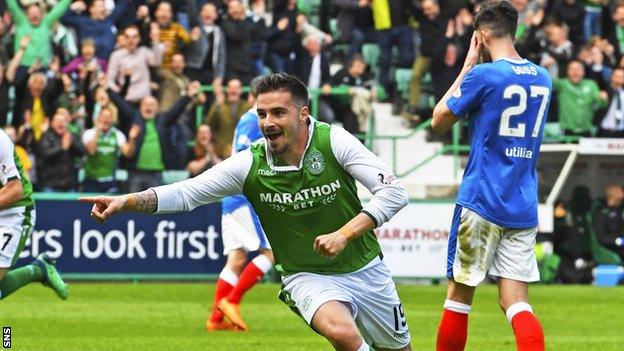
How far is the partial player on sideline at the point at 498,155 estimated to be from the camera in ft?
32.2

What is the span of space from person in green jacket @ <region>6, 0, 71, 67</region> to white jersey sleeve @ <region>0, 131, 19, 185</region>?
461 inches

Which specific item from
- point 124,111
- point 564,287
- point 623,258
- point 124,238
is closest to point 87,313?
point 124,238

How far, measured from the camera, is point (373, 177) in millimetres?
8758

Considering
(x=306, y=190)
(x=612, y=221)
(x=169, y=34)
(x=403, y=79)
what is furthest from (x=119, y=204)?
(x=403, y=79)

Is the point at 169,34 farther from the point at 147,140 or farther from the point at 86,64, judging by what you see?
the point at 147,140

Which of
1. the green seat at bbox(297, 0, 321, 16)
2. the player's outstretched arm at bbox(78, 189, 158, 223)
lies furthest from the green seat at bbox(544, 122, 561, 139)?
the player's outstretched arm at bbox(78, 189, 158, 223)

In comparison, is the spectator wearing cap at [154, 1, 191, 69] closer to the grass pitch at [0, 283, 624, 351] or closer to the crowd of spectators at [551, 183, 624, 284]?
the grass pitch at [0, 283, 624, 351]

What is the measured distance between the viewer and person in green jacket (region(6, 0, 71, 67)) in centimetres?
2416

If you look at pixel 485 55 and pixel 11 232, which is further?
pixel 11 232

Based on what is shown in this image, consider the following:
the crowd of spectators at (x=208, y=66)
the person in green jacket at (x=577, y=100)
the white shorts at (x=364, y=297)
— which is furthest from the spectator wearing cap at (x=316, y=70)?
the white shorts at (x=364, y=297)

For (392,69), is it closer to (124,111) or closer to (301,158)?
(124,111)

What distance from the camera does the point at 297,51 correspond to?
25.5m

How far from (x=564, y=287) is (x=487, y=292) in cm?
192

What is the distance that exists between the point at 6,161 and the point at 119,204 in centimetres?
435
